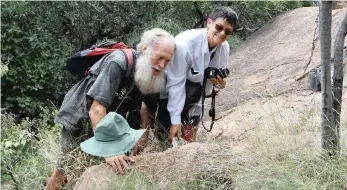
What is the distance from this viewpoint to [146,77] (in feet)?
11.3

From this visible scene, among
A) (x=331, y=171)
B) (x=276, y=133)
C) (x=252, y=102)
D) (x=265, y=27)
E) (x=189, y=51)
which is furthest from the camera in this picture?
(x=265, y=27)

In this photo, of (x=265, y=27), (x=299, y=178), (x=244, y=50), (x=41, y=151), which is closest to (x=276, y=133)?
(x=299, y=178)

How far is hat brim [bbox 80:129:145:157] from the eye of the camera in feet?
9.98

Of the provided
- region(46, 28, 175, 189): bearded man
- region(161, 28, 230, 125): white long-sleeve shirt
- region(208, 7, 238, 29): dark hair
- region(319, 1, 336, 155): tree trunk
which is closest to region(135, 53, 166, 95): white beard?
region(46, 28, 175, 189): bearded man

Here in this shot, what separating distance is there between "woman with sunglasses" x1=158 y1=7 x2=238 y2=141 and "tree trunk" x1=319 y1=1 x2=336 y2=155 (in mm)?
1190

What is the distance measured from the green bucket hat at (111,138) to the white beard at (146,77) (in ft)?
1.41

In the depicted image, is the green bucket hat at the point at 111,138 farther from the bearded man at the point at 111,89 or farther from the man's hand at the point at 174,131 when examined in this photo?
the man's hand at the point at 174,131

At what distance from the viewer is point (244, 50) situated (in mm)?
8695

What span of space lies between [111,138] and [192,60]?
38.6 inches

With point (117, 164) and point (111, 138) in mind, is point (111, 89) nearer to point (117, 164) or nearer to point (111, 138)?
point (111, 138)

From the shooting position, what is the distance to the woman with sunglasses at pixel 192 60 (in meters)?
3.70

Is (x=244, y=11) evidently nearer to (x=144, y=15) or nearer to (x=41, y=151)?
(x=144, y=15)

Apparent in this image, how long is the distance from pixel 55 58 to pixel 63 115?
202 inches

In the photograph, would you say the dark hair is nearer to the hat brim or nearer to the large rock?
the hat brim
